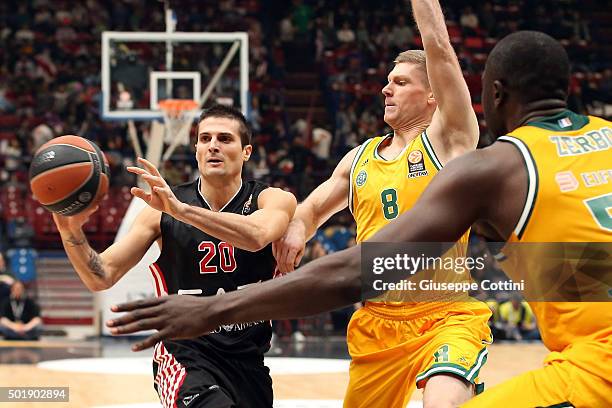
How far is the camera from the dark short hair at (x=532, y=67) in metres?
2.74

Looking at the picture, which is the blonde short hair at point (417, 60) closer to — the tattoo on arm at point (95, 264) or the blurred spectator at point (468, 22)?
the tattoo on arm at point (95, 264)

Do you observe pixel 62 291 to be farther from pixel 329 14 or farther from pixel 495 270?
pixel 329 14

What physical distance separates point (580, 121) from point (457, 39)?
69.6 ft

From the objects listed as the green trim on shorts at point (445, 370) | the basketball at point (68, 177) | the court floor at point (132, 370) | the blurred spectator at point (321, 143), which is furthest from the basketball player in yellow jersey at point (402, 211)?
the blurred spectator at point (321, 143)

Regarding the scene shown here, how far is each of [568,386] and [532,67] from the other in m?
0.92

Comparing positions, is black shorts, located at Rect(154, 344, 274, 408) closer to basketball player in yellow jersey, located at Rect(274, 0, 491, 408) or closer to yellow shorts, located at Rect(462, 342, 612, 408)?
basketball player in yellow jersey, located at Rect(274, 0, 491, 408)

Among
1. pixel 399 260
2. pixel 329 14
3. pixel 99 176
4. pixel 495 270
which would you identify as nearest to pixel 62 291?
pixel 495 270

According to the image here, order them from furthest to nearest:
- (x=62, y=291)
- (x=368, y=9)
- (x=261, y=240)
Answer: (x=368, y=9), (x=62, y=291), (x=261, y=240)

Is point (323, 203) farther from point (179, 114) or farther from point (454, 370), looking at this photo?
point (179, 114)

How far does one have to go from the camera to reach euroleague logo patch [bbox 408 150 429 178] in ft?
15.3

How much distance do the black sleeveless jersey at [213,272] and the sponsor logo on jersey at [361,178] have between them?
22.4 inches

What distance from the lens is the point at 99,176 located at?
4.34 metres

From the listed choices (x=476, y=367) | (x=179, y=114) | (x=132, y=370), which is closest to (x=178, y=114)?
(x=179, y=114)

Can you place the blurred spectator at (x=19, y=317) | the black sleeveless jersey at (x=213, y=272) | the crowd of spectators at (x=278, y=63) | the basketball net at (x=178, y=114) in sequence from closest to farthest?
the black sleeveless jersey at (x=213, y=272), the basketball net at (x=178, y=114), the blurred spectator at (x=19, y=317), the crowd of spectators at (x=278, y=63)
